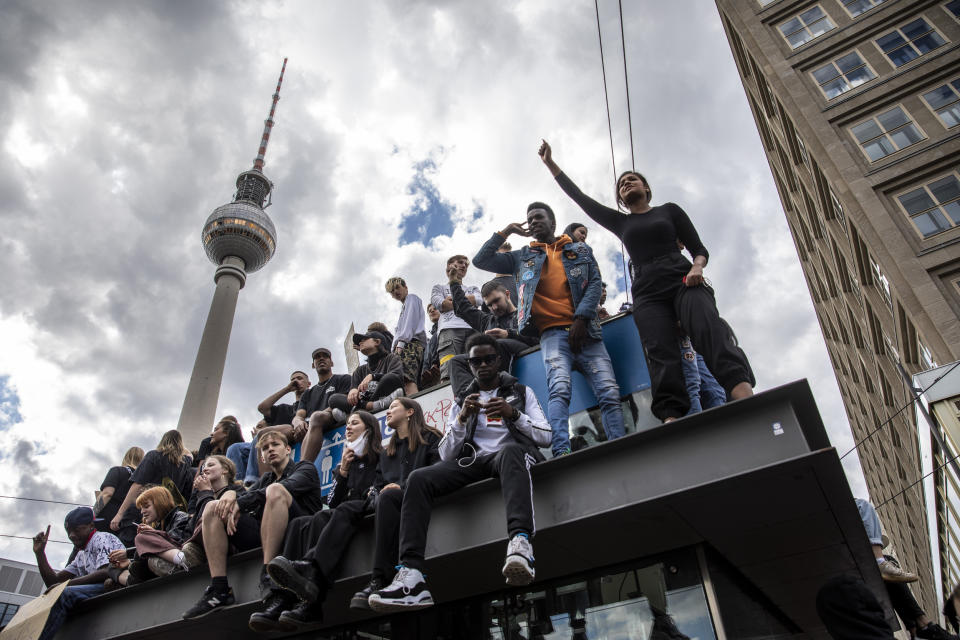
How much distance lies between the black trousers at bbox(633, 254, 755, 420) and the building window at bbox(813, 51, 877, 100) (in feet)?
81.0

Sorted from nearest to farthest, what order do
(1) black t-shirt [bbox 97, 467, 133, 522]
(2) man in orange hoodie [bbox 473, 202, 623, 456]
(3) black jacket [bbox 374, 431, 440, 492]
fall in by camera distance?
(3) black jacket [bbox 374, 431, 440, 492], (2) man in orange hoodie [bbox 473, 202, 623, 456], (1) black t-shirt [bbox 97, 467, 133, 522]

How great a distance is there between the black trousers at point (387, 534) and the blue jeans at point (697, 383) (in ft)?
7.96

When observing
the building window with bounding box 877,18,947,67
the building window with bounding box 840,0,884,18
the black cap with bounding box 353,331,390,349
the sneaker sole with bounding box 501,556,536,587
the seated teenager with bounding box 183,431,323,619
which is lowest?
the sneaker sole with bounding box 501,556,536,587

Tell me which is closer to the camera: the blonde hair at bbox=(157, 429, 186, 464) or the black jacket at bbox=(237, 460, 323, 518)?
the black jacket at bbox=(237, 460, 323, 518)

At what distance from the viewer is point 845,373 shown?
39781 millimetres

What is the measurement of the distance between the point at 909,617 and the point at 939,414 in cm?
1496

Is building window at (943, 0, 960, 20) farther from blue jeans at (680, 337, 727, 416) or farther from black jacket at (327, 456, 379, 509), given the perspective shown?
black jacket at (327, 456, 379, 509)

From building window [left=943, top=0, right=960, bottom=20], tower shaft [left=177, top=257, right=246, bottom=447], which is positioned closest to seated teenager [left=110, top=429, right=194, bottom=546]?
building window [left=943, top=0, right=960, bottom=20]

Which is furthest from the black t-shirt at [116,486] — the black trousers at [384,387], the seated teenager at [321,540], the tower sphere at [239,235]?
the tower sphere at [239,235]

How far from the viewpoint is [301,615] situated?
13.8ft

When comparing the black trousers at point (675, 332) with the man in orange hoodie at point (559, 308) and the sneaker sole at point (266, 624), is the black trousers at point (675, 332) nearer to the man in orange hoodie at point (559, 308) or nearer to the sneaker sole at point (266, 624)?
the man in orange hoodie at point (559, 308)

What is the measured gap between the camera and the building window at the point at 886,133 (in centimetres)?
2208

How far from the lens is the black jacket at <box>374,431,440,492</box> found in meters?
5.25

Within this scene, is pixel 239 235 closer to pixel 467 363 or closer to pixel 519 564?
pixel 467 363
